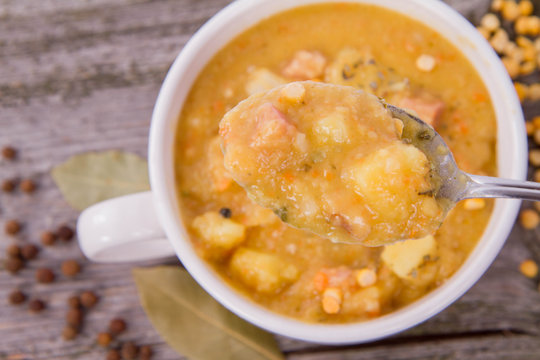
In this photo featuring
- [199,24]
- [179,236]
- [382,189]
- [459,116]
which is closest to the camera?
[382,189]

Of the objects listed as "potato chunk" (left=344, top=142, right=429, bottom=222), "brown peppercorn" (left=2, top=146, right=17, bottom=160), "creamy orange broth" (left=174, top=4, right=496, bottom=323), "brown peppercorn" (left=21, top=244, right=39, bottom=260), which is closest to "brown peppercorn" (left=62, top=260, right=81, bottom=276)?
"brown peppercorn" (left=21, top=244, right=39, bottom=260)

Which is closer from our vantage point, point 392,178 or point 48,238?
point 392,178

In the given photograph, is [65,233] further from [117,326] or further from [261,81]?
[261,81]

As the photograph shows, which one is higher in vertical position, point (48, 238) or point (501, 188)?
point (501, 188)

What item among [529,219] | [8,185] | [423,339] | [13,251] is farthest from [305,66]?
[13,251]

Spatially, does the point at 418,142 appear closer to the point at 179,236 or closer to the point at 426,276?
the point at 426,276

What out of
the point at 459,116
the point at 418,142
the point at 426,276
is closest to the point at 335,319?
the point at 426,276

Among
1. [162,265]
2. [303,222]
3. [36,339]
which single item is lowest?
[36,339]

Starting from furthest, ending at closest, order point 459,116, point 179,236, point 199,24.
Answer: point 199,24, point 459,116, point 179,236

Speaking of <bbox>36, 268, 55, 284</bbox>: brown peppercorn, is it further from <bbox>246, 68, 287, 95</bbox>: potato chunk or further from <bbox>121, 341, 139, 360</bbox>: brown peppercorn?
<bbox>246, 68, 287, 95</bbox>: potato chunk
